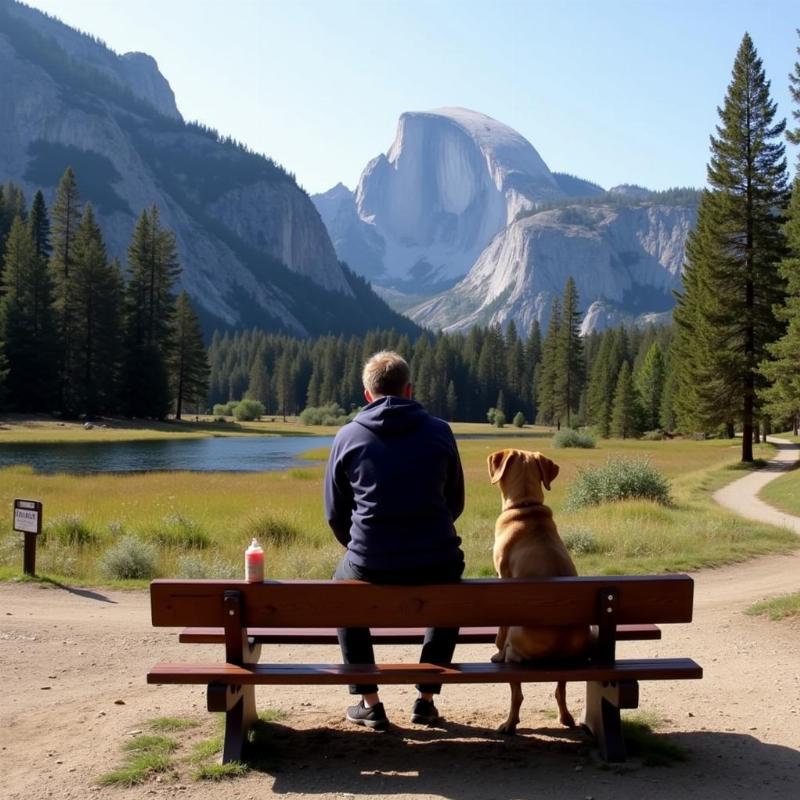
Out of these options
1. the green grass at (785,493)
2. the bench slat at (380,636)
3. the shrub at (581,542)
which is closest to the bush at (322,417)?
the green grass at (785,493)

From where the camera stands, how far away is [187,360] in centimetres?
8494

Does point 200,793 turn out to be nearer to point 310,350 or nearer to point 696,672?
point 696,672

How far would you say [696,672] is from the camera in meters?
4.95

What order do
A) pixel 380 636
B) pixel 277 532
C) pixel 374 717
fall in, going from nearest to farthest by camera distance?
pixel 374 717
pixel 380 636
pixel 277 532

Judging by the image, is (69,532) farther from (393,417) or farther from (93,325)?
(93,325)

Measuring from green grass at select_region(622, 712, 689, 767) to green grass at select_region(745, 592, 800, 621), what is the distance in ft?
14.2

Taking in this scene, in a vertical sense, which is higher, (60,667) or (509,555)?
(509,555)

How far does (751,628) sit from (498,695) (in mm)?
3747

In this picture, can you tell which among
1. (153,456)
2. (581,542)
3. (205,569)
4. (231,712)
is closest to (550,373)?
(153,456)

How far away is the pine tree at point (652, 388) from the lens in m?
86.8

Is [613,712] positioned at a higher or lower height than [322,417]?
lower

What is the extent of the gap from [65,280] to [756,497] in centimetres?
6517

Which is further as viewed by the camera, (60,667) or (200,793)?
(60,667)

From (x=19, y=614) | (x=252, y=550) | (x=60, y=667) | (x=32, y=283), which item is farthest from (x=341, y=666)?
(x=32, y=283)
